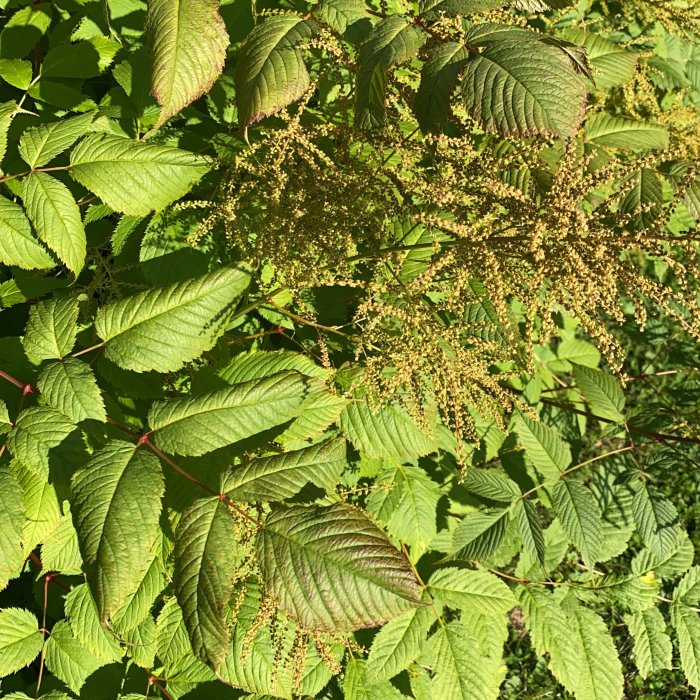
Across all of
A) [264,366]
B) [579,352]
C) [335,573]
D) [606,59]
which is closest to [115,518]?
[335,573]

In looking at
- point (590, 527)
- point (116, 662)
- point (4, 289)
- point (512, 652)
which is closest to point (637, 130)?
point (590, 527)

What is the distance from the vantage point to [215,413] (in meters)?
1.73

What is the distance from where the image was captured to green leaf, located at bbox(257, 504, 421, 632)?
1.51m

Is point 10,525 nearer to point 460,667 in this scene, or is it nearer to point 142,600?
point 142,600

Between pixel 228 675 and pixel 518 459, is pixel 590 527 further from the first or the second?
pixel 228 675

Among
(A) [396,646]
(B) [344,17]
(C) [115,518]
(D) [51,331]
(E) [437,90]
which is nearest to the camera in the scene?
(C) [115,518]

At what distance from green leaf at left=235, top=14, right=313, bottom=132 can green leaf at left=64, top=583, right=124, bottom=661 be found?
5.25ft

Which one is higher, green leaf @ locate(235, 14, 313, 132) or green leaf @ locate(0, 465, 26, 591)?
green leaf @ locate(235, 14, 313, 132)

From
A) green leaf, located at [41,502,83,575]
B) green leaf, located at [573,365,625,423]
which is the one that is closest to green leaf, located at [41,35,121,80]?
green leaf, located at [41,502,83,575]

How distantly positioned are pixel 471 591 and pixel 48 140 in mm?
2046

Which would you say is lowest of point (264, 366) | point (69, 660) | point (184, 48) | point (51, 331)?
point (69, 660)

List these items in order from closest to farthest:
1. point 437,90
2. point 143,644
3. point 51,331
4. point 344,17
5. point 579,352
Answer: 1. point 437,90
2. point 51,331
3. point 344,17
4. point 143,644
5. point 579,352

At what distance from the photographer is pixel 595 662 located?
8.69 feet

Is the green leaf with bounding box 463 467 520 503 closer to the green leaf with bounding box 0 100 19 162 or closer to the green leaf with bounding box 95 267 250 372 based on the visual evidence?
the green leaf with bounding box 95 267 250 372
